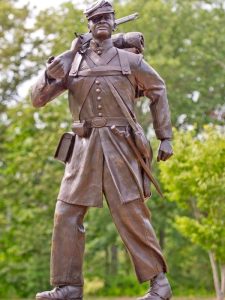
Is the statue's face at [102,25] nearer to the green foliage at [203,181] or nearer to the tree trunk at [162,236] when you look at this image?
the green foliage at [203,181]

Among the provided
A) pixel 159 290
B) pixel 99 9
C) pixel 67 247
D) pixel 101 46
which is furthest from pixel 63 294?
pixel 99 9

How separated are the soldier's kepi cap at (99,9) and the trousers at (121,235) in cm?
136

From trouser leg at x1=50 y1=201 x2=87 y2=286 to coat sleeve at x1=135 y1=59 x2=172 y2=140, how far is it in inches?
39.4

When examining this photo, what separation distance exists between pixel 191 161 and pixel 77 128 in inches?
384

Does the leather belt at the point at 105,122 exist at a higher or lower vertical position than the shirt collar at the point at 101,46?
lower

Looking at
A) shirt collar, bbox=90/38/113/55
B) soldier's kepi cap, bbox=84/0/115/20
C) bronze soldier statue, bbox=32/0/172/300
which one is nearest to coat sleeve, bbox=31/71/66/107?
bronze soldier statue, bbox=32/0/172/300

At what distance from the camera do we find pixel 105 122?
6.75 metres

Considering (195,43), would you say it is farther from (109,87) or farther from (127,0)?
(109,87)

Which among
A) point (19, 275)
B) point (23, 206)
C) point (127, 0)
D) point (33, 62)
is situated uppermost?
point (127, 0)

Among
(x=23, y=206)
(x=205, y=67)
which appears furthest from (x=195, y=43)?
(x=23, y=206)

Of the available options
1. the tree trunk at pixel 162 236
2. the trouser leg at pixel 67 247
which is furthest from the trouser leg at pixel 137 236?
the tree trunk at pixel 162 236

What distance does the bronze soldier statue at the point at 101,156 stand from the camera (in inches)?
261

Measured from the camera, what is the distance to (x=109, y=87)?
6719mm

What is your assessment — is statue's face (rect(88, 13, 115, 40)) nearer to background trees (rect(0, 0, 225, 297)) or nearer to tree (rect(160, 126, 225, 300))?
tree (rect(160, 126, 225, 300))
